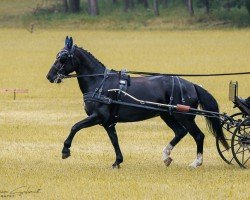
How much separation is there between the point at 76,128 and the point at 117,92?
84 centimetres

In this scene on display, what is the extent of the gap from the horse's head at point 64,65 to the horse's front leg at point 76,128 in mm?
789

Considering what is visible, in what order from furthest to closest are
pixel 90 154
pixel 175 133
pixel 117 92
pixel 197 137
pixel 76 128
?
pixel 90 154 → pixel 175 133 → pixel 197 137 → pixel 117 92 → pixel 76 128

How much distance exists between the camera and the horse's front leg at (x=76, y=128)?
523 inches

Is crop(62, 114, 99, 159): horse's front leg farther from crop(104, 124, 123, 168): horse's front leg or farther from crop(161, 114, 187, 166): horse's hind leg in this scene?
crop(161, 114, 187, 166): horse's hind leg

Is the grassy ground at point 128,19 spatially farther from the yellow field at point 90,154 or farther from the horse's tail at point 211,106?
the horse's tail at point 211,106

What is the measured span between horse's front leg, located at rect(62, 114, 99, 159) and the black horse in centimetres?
9

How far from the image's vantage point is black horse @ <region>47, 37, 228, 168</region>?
13.7 metres

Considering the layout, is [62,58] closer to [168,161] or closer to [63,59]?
[63,59]

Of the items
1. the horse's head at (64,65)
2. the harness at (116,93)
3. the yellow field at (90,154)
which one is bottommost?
the yellow field at (90,154)

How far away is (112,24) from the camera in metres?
66.2

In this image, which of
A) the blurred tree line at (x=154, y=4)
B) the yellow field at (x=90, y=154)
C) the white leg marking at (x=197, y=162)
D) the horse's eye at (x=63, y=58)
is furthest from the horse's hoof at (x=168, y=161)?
the blurred tree line at (x=154, y=4)

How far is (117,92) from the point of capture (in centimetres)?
1378

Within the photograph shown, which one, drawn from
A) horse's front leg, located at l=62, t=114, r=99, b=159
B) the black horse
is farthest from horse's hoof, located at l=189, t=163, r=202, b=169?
horse's front leg, located at l=62, t=114, r=99, b=159

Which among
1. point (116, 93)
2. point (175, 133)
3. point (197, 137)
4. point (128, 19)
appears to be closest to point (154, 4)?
point (128, 19)
